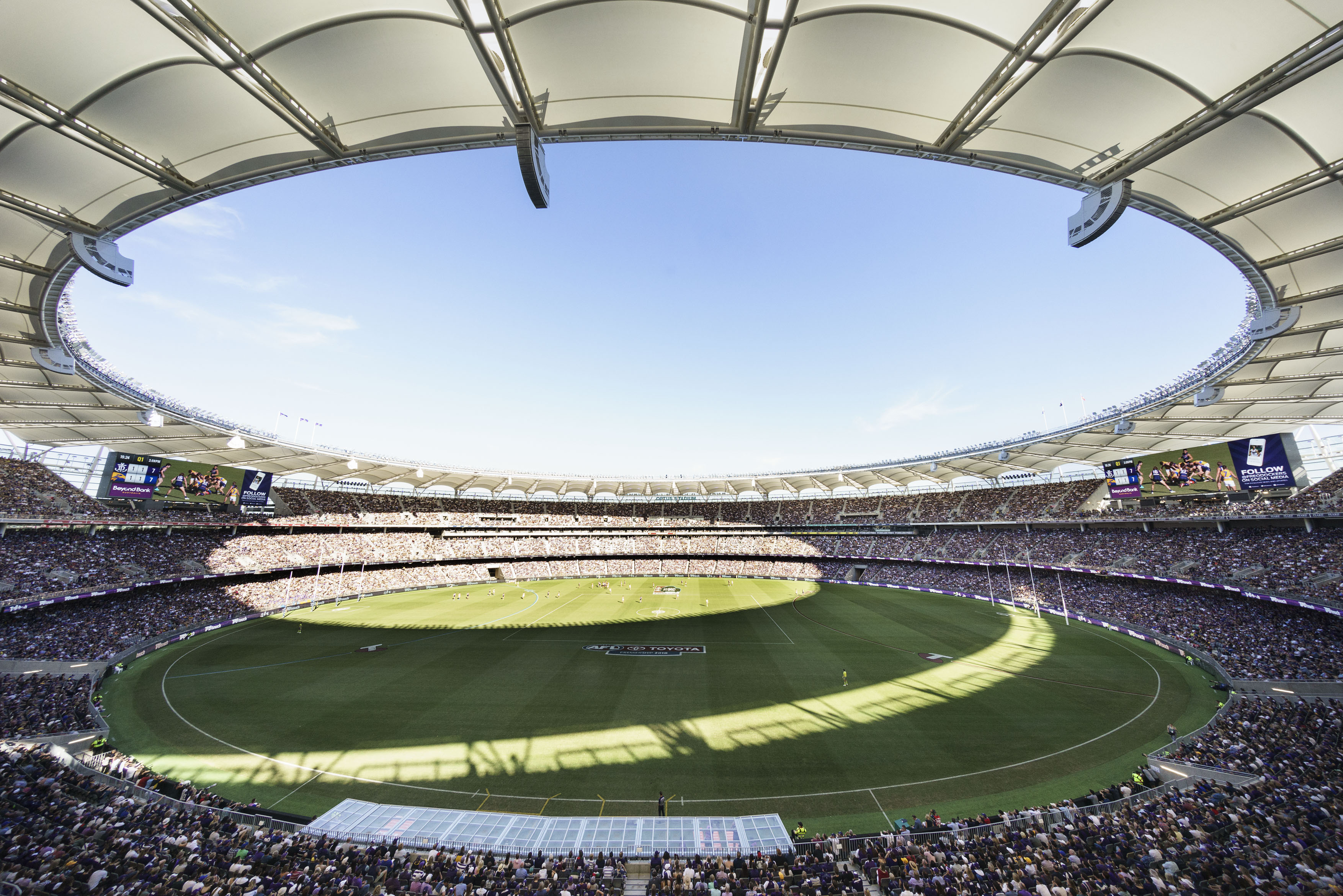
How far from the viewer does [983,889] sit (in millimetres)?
10281

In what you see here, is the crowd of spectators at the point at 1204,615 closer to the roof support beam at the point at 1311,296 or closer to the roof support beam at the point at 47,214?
the roof support beam at the point at 1311,296

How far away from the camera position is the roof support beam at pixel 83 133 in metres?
7.89

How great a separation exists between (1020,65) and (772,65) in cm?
376

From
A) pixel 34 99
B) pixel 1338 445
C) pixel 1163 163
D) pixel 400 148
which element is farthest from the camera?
pixel 1338 445

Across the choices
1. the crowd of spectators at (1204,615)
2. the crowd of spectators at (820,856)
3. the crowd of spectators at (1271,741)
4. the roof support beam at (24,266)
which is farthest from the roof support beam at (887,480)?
the roof support beam at (24,266)

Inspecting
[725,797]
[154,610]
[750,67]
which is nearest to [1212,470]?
[725,797]

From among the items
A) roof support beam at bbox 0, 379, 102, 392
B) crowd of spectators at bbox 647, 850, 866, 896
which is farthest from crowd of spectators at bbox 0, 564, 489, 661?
crowd of spectators at bbox 647, 850, 866, 896

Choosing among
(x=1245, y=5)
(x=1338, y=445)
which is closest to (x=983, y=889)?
(x=1245, y=5)

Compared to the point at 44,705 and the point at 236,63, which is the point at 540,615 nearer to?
the point at 44,705

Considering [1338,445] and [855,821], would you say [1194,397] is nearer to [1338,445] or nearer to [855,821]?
A: [1338,445]

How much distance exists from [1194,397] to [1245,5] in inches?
1139

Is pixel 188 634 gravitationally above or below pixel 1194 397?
below

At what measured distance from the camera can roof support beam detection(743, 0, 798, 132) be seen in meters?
6.67

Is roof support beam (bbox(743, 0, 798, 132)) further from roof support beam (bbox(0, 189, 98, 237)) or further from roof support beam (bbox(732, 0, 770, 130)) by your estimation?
roof support beam (bbox(0, 189, 98, 237))
